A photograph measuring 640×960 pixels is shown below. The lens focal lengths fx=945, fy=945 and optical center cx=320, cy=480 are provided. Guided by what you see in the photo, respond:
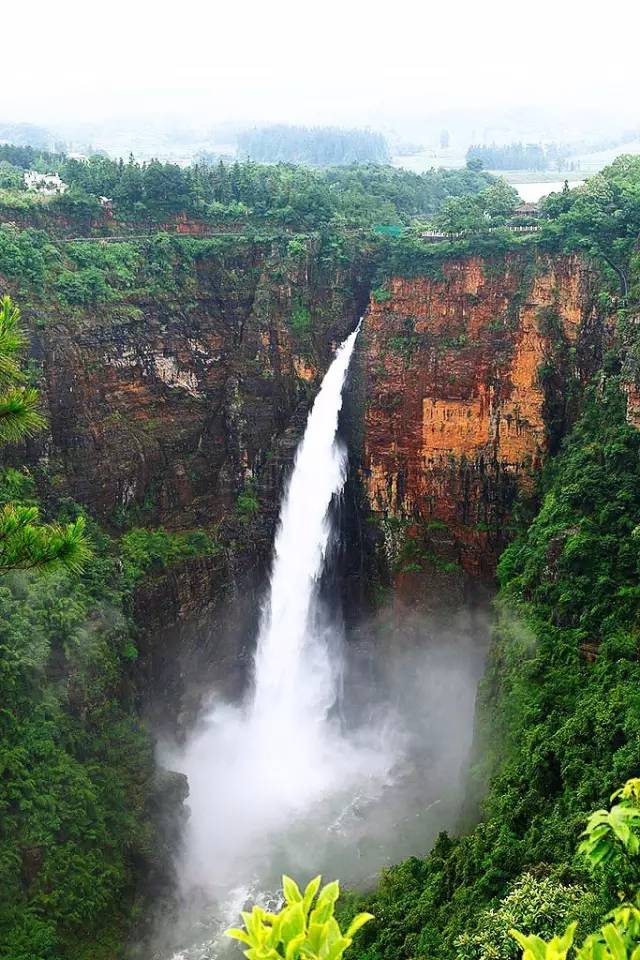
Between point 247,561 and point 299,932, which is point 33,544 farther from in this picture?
point 247,561

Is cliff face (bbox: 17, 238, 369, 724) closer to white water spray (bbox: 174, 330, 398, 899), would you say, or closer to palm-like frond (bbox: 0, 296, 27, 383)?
white water spray (bbox: 174, 330, 398, 899)

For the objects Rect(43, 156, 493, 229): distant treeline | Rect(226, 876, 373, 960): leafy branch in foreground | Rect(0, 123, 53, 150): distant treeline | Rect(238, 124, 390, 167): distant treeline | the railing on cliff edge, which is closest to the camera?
Rect(226, 876, 373, 960): leafy branch in foreground

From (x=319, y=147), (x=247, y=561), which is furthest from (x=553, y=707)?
(x=319, y=147)

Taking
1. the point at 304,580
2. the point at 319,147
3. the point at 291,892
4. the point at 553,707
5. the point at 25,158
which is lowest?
the point at 304,580

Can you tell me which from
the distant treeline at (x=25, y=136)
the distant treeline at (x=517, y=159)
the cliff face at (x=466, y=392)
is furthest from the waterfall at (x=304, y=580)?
the distant treeline at (x=25, y=136)

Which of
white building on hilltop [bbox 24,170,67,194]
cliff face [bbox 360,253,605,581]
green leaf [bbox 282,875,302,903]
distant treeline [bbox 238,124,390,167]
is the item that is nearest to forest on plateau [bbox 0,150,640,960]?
cliff face [bbox 360,253,605,581]

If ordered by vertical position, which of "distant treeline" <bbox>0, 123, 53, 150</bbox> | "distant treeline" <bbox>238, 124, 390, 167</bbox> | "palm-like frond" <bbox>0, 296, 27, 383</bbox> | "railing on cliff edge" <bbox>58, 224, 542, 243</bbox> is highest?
"distant treeline" <bbox>0, 123, 53, 150</bbox>
